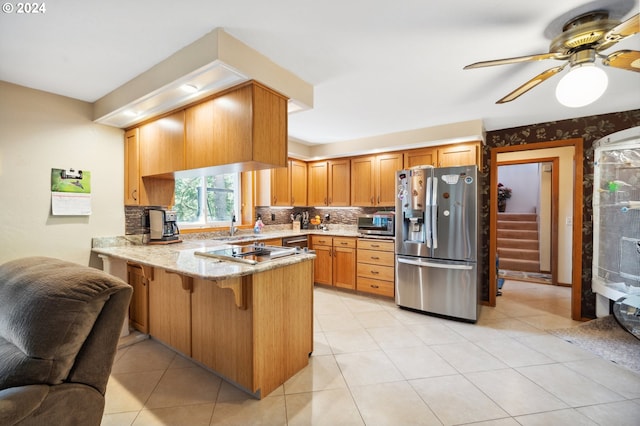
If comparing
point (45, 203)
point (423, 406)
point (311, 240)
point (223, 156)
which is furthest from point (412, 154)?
point (45, 203)

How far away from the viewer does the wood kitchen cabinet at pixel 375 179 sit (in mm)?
4090

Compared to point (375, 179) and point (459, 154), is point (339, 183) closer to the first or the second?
point (375, 179)

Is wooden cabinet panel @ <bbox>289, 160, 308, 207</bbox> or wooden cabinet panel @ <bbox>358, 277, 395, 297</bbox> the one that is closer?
wooden cabinet panel @ <bbox>358, 277, 395, 297</bbox>

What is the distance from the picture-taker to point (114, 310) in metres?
1.16

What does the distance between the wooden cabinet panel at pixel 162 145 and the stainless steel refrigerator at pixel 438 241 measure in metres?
2.57

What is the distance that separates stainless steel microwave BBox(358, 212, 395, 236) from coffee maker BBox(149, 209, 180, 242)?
8.51ft

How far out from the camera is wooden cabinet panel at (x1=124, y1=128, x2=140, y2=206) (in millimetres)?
2826

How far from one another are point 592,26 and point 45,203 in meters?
4.22

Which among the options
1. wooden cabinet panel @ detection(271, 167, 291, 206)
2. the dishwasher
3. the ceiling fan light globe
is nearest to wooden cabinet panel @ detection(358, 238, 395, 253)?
the dishwasher

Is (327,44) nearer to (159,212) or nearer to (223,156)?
(223,156)

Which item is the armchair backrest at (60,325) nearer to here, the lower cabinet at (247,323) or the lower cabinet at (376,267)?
the lower cabinet at (247,323)

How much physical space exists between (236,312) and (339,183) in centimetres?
312

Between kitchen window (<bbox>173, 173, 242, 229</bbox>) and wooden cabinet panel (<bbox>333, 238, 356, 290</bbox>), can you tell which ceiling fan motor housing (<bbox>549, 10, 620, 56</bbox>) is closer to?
wooden cabinet panel (<bbox>333, 238, 356, 290</bbox>)

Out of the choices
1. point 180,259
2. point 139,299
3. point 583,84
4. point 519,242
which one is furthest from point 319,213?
point 519,242
